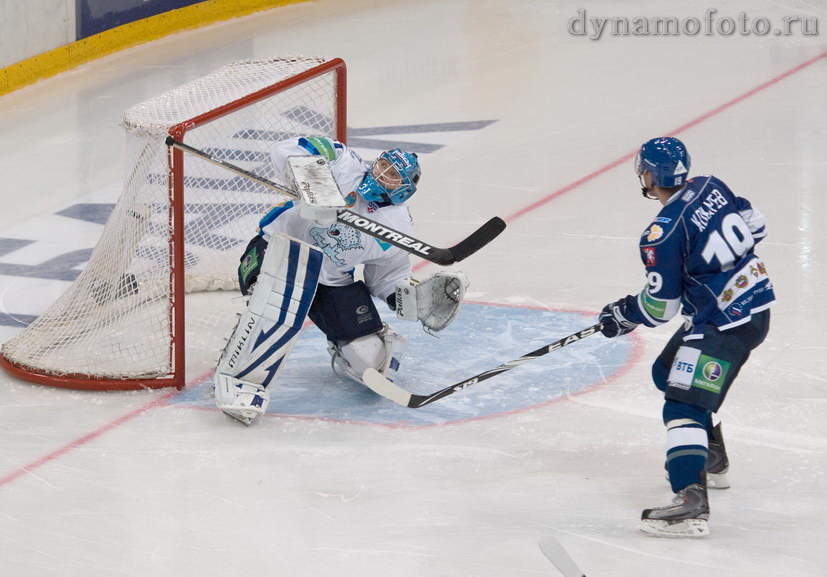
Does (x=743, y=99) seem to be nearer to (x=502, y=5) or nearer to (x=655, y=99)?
(x=655, y=99)

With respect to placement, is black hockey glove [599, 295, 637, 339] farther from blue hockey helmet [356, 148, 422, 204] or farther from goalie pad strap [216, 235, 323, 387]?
goalie pad strap [216, 235, 323, 387]

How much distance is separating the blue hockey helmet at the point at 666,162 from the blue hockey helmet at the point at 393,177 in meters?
0.86

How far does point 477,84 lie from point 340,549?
5456 millimetres

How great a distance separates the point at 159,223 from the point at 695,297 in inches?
66.9

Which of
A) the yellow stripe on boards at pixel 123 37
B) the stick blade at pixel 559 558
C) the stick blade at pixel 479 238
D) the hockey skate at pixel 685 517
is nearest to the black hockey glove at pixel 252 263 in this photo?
the stick blade at pixel 479 238

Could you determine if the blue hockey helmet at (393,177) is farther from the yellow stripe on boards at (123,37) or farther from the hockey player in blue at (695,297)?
the yellow stripe on boards at (123,37)

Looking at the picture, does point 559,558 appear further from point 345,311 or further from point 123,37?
point 123,37

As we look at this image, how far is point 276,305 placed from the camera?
13.1 ft

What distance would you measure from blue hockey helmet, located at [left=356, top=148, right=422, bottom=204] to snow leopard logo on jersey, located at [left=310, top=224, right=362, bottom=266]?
5.2 inches

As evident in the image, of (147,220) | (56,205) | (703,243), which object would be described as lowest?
(56,205)

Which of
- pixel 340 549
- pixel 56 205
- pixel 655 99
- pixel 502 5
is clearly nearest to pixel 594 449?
pixel 340 549

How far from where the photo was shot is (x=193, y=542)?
3297 millimetres

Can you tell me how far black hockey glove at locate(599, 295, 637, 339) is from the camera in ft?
11.2

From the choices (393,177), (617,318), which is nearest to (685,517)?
(617,318)
